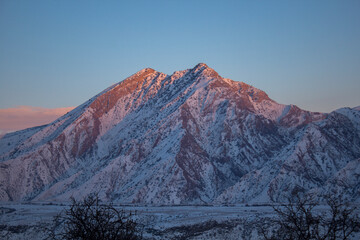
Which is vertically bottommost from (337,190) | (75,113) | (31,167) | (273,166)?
(337,190)

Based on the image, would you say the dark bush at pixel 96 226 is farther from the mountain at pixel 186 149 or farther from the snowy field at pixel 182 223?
the mountain at pixel 186 149

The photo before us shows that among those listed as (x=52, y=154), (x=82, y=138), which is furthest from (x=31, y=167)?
(x=82, y=138)

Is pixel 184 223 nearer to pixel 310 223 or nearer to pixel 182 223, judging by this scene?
pixel 182 223

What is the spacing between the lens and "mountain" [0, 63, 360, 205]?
110562 mm

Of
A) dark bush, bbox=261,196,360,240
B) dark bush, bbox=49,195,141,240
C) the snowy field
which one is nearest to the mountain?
the snowy field

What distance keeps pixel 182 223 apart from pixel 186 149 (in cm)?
5852

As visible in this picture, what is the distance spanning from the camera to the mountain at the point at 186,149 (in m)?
111

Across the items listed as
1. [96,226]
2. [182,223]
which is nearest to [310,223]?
[96,226]

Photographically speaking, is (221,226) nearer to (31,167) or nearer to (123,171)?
(123,171)

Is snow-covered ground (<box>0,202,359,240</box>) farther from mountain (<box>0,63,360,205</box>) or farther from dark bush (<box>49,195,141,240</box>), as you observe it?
dark bush (<box>49,195,141,240</box>)

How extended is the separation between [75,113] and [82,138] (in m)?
26.5

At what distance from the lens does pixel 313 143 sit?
118m

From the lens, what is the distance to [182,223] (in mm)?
72375

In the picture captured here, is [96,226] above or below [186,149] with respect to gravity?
below
